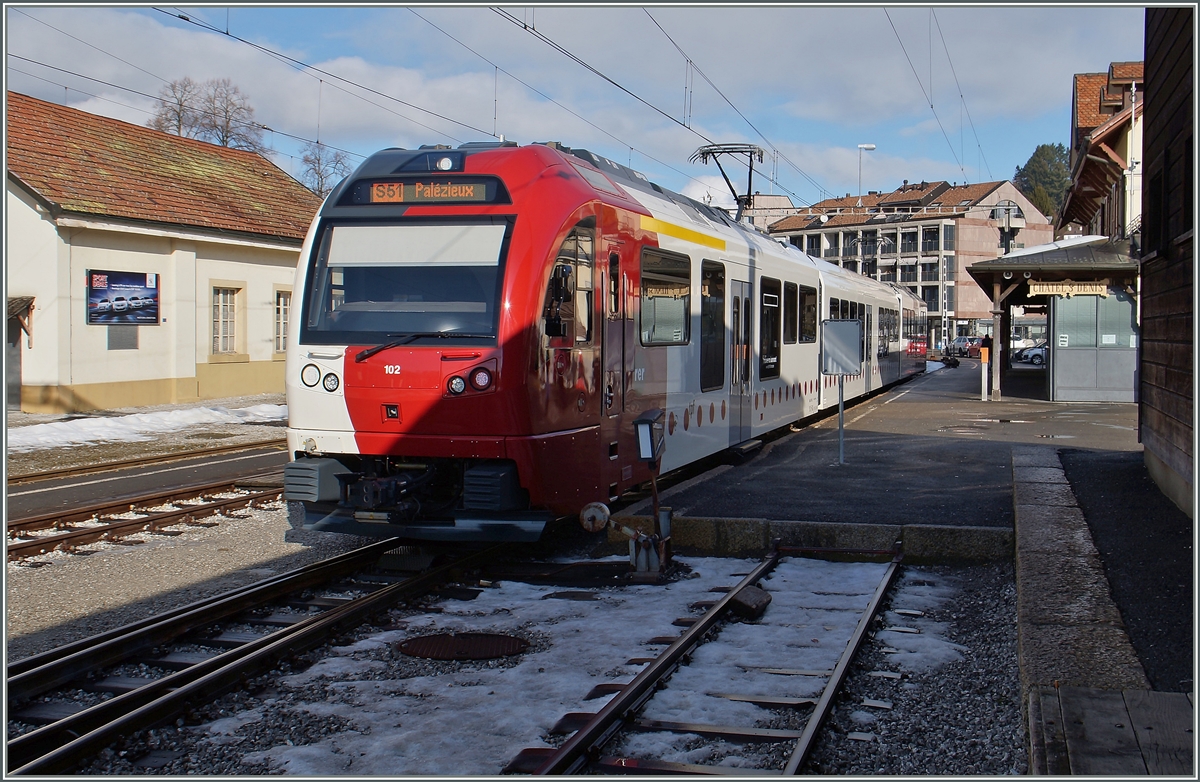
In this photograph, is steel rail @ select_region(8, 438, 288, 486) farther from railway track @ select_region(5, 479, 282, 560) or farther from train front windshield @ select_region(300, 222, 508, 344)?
train front windshield @ select_region(300, 222, 508, 344)

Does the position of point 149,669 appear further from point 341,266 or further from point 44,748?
point 341,266

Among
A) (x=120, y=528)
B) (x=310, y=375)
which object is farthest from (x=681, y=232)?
(x=120, y=528)

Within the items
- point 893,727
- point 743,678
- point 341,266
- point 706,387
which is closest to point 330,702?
point 743,678

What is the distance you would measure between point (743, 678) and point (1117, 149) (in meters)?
26.4

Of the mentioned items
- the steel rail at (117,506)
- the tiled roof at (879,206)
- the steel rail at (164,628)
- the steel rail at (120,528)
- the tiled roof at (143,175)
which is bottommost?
the steel rail at (164,628)

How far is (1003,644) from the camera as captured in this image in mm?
6254

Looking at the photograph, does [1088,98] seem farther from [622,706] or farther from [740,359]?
[622,706]

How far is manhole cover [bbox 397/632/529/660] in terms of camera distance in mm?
6051

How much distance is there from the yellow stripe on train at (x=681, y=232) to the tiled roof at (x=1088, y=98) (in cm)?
2993

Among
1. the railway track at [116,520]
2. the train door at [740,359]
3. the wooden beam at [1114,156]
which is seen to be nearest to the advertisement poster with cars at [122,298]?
the railway track at [116,520]

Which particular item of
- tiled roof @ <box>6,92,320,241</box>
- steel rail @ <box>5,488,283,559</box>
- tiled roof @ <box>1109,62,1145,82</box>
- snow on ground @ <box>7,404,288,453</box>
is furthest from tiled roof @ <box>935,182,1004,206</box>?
steel rail @ <box>5,488,283,559</box>

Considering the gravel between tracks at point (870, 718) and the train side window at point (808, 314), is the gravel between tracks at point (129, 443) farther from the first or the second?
the train side window at point (808, 314)

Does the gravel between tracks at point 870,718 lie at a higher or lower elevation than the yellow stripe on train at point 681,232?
lower

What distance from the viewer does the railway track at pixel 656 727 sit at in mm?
4367
